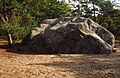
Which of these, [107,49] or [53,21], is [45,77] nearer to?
[107,49]

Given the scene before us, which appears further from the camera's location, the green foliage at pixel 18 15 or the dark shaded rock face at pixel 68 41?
the green foliage at pixel 18 15

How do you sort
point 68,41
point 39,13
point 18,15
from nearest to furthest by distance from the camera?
point 68,41, point 18,15, point 39,13

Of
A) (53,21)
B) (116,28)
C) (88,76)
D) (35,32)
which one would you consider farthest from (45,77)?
(116,28)

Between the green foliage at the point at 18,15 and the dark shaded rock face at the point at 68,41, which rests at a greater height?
the green foliage at the point at 18,15

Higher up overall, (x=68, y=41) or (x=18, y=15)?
(x=18, y=15)

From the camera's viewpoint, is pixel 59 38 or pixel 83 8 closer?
pixel 59 38

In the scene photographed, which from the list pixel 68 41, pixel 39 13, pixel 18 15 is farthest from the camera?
pixel 39 13

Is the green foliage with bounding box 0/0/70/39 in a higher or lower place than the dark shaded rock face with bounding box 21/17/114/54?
higher

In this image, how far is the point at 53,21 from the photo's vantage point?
2645 cm

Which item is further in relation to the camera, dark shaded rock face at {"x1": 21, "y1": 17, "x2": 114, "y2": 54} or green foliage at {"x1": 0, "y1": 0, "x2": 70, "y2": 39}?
green foliage at {"x1": 0, "y1": 0, "x2": 70, "y2": 39}

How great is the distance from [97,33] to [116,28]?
69.9 ft

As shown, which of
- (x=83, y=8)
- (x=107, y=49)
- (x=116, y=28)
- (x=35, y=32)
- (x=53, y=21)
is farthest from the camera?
(x=83, y=8)

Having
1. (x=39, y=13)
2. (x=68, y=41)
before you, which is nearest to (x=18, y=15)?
(x=39, y=13)

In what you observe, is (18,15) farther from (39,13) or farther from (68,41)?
(68,41)
